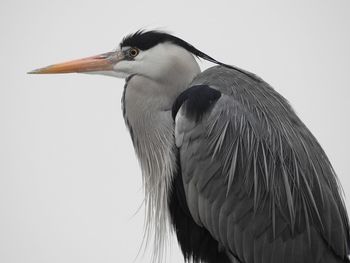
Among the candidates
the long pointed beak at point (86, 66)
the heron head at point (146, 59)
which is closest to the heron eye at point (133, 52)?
the heron head at point (146, 59)

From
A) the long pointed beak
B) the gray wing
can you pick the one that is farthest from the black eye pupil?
the gray wing

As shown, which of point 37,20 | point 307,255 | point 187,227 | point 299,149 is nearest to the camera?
point 307,255

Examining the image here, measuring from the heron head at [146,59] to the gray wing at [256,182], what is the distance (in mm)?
353

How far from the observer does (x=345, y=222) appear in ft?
12.3

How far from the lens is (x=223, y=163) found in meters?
3.81

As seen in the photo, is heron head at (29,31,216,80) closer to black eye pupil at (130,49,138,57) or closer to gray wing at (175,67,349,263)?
black eye pupil at (130,49,138,57)

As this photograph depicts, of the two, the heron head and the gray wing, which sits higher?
the heron head

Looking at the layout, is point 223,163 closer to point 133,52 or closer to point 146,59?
point 146,59

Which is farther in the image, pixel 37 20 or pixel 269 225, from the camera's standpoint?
pixel 37 20

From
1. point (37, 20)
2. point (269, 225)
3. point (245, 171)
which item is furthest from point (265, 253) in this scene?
point (37, 20)

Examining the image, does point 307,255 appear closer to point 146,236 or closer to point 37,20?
point 146,236

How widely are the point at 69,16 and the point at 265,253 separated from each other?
165387 mm

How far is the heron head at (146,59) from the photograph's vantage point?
4.19 metres

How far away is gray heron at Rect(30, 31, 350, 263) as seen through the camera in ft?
12.0
